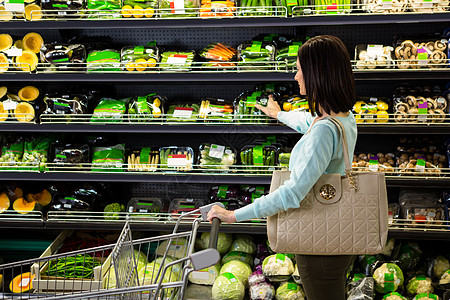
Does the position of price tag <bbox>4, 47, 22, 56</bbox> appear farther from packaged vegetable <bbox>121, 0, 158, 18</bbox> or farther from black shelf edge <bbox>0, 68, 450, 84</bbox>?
packaged vegetable <bbox>121, 0, 158, 18</bbox>

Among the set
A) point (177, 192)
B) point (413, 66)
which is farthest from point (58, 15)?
point (413, 66)

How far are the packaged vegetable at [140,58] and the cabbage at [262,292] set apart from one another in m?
1.69

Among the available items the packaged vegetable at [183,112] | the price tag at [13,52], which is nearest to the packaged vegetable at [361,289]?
the packaged vegetable at [183,112]

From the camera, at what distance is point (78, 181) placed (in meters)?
3.70

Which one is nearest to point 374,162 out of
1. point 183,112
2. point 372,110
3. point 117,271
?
point 372,110

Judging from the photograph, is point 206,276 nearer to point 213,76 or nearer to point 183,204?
point 183,204

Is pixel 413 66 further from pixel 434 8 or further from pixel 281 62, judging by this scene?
pixel 281 62

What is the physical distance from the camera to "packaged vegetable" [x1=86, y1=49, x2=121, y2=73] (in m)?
3.38

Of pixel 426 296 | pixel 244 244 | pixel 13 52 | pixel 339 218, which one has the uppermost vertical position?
pixel 13 52

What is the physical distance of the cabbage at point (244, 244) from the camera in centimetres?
362

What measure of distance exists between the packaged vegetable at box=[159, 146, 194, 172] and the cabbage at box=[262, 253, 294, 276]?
0.87 m

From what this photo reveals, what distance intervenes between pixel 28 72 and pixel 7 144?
62 cm

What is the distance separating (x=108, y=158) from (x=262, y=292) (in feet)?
4.81

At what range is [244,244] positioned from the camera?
11.9 ft
